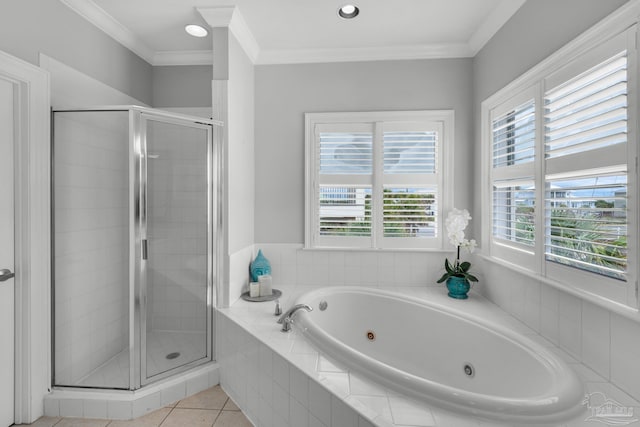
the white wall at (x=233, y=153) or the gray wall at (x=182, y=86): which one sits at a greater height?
the gray wall at (x=182, y=86)

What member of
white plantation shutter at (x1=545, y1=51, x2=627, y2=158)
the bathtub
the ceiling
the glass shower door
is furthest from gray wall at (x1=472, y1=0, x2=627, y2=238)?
the glass shower door

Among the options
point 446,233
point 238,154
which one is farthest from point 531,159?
point 238,154

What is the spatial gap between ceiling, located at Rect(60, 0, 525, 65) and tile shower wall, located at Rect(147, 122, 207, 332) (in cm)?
85

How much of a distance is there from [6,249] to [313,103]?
212cm

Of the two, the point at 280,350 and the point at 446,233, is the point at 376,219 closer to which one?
the point at 446,233

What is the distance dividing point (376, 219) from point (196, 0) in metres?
1.94

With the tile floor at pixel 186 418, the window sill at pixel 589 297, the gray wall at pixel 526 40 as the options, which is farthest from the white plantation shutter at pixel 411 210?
the tile floor at pixel 186 418

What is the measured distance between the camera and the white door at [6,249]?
146cm

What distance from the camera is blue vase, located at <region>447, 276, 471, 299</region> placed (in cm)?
221

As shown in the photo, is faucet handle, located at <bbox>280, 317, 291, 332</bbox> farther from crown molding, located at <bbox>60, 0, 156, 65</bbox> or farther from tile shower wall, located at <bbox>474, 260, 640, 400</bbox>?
crown molding, located at <bbox>60, 0, 156, 65</bbox>

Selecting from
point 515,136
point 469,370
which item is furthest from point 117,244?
point 515,136

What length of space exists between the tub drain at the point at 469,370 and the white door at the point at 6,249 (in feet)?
7.96

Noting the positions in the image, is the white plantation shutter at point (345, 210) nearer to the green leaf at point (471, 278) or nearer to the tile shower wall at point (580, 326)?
the green leaf at point (471, 278)

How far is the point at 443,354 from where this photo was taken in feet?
6.16
